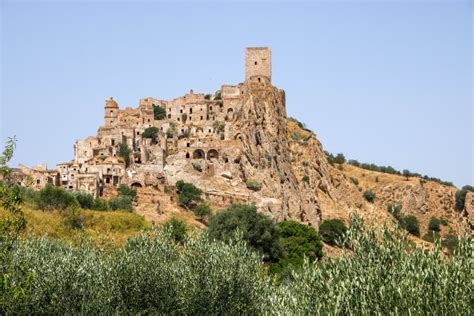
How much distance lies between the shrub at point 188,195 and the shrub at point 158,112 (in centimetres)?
2336

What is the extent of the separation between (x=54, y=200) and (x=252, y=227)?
53.1ft

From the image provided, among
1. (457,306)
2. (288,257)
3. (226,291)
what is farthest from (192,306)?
(288,257)

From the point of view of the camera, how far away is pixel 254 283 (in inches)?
1409

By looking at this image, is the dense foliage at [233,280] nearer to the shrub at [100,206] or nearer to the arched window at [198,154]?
the shrub at [100,206]

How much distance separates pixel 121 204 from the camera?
247 feet

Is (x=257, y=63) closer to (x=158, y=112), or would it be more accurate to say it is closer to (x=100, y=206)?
(x=158, y=112)

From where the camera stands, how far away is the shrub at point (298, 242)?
70.5 meters

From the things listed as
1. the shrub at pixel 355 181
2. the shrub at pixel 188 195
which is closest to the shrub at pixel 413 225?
the shrub at pixel 355 181

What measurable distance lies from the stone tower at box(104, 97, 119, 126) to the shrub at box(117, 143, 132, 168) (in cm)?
1014

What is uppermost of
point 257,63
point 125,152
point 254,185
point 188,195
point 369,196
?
point 257,63

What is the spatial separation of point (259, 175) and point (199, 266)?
4811 cm

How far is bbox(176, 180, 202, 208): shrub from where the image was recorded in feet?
264

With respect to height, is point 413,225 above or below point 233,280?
above

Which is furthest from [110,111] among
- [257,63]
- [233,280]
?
[233,280]
